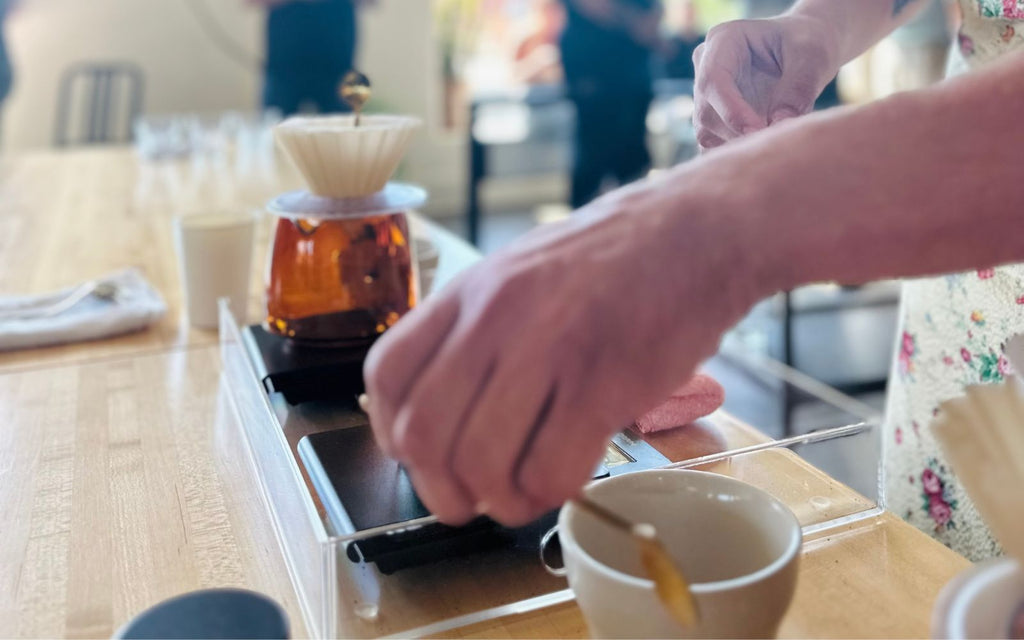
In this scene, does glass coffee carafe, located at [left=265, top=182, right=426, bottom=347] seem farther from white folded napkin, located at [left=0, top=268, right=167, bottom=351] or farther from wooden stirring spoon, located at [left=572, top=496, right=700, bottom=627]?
wooden stirring spoon, located at [left=572, top=496, right=700, bottom=627]

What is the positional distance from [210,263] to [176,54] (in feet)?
12.2

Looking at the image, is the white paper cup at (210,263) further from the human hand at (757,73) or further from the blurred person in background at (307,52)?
the blurred person in background at (307,52)

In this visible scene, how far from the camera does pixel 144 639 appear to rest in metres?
0.45

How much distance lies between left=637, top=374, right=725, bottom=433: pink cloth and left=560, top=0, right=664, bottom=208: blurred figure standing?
2.67 meters

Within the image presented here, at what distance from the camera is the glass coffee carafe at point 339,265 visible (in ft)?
2.90

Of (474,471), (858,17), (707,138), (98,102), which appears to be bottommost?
(98,102)

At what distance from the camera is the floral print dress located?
0.83 meters

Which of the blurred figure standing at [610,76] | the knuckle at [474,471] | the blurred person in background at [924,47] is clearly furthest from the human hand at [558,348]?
the blurred figure standing at [610,76]

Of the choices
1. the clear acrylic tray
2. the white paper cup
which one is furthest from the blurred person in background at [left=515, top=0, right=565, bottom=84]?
the clear acrylic tray

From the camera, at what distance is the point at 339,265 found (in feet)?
3.01

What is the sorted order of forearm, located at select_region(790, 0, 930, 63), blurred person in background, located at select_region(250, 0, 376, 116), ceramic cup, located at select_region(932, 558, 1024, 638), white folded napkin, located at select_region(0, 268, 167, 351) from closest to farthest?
ceramic cup, located at select_region(932, 558, 1024, 638) < forearm, located at select_region(790, 0, 930, 63) < white folded napkin, located at select_region(0, 268, 167, 351) < blurred person in background, located at select_region(250, 0, 376, 116)

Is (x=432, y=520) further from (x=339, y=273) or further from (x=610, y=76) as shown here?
(x=610, y=76)

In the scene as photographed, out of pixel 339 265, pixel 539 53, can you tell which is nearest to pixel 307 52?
pixel 539 53

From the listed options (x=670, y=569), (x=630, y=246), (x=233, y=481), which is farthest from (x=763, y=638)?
(x=233, y=481)
